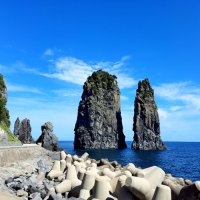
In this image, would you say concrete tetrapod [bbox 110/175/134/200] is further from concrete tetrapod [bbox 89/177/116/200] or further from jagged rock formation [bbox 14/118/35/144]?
jagged rock formation [bbox 14/118/35/144]

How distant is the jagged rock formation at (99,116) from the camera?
13800cm

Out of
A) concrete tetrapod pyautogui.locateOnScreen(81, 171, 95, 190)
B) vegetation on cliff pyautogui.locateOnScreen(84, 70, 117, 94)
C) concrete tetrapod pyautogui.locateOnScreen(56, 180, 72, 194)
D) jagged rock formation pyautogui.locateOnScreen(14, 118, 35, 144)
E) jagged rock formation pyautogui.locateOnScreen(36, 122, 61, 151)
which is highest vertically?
vegetation on cliff pyautogui.locateOnScreen(84, 70, 117, 94)

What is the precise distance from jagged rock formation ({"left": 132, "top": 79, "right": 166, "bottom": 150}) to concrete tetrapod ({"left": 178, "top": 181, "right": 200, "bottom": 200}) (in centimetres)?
13511

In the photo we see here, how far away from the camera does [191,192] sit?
36.5 feet

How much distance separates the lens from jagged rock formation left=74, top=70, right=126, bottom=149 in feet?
453

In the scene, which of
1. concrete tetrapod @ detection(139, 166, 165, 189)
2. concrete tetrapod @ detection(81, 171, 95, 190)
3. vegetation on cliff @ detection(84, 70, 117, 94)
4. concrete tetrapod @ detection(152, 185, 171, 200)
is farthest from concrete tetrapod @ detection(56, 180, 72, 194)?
vegetation on cliff @ detection(84, 70, 117, 94)

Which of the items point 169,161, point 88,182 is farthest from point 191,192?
point 169,161

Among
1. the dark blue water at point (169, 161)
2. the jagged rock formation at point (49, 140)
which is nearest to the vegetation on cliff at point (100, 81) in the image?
the dark blue water at point (169, 161)

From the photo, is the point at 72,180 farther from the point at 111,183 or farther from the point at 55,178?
the point at 55,178

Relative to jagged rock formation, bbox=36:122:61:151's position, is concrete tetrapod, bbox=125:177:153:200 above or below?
below

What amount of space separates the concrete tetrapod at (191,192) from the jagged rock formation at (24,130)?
3615 inches

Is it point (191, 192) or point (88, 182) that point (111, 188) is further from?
point (191, 192)

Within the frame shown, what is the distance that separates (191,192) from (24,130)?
98.8 m

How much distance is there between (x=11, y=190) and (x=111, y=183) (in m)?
3.98
